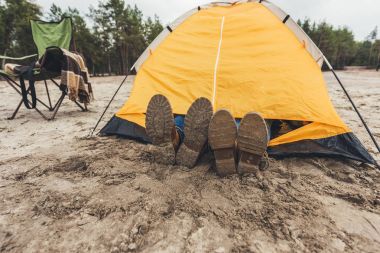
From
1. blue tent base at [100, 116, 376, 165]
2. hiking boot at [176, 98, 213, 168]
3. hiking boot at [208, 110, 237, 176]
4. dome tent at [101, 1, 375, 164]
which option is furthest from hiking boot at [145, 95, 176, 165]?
blue tent base at [100, 116, 376, 165]

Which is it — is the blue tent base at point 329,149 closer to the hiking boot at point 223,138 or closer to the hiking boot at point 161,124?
the hiking boot at point 223,138

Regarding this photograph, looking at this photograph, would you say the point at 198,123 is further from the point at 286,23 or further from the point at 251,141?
the point at 286,23

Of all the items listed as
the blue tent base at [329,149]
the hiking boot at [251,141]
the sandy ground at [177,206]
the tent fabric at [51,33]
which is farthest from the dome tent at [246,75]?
the tent fabric at [51,33]

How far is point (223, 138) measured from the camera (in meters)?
1.71

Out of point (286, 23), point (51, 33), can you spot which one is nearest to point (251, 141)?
point (286, 23)

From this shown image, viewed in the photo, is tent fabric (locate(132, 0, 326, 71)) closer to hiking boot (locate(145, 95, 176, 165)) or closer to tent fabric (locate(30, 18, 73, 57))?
hiking boot (locate(145, 95, 176, 165))

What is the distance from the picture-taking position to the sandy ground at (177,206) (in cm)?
119

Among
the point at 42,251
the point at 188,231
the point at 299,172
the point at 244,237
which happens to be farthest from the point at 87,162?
the point at 299,172

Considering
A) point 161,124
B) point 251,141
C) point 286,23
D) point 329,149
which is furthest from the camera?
point 286,23

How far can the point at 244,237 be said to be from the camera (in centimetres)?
121

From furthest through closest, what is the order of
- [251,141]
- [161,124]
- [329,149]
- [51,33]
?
[51,33], [329,149], [161,124], [251,141]

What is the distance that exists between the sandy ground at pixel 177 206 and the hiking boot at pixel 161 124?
0.64 feet

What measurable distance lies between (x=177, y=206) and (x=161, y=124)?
2.16ft

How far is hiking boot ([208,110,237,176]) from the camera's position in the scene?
168 cm
